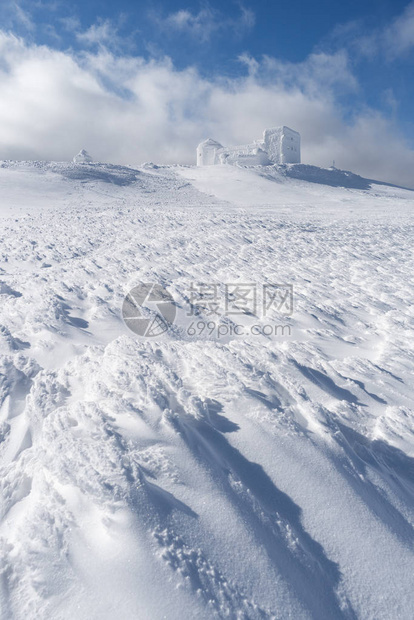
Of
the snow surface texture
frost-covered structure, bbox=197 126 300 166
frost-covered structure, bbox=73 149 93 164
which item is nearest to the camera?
the snow surface texture

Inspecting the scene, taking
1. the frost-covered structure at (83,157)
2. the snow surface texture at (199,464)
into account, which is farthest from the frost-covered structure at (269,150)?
the snow surface texture at (199,464)

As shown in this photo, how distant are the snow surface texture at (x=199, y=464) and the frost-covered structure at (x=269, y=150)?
38632 millimetres

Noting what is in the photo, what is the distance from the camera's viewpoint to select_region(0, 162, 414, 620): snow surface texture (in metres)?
1.88

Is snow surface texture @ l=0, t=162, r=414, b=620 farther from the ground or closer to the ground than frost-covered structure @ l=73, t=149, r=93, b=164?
closer to the ground

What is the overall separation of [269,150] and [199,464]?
46.9 meters

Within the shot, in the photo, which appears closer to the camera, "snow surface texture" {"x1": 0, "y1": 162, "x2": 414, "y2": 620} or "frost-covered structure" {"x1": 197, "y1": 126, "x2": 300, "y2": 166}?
"snow surface texture" {"x1": 0, "y1": 162, "x2": 414, "y2": 620}

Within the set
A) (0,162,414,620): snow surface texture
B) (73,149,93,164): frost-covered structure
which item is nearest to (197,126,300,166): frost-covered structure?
(73,149,93,164): frost-covered structure

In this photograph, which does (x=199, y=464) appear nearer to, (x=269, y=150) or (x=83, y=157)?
(x=269, y=150)

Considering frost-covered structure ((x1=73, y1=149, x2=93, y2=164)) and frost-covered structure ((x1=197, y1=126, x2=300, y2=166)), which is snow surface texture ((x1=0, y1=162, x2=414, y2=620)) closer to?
frost-covered structure ((x1=197, y1=126, x2=300, y2=166))

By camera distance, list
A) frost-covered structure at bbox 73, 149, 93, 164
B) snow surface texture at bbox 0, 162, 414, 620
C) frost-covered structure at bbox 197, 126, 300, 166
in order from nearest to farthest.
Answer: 1. snow surface texture at bbox 0, 162, 414, 620
2. frost-covered structure at bbox 197, 126, 300, 166
3. frost-covered structure at bbox 73, 149, 93, 164

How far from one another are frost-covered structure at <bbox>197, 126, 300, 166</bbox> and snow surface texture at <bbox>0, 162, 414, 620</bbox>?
38.6m

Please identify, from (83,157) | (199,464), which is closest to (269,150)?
(83,157)

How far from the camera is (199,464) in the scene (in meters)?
2.52

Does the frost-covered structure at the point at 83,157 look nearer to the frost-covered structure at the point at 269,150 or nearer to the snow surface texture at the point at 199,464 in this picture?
the frost-covered structure at the point at 269,150
